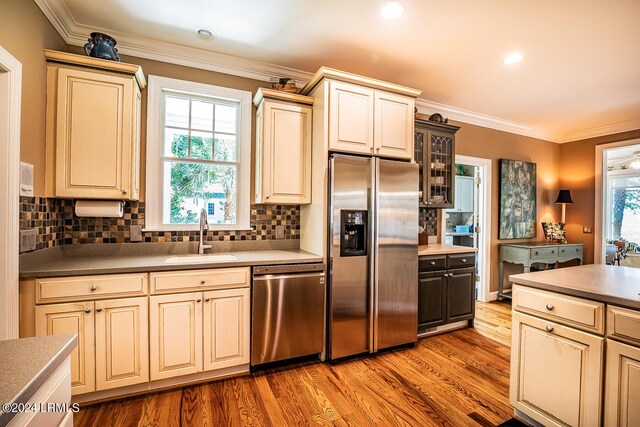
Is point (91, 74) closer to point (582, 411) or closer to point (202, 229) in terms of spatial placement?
point (202, 229)

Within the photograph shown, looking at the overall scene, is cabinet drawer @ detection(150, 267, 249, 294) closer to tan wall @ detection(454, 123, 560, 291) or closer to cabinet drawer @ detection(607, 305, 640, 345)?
cabinet drawer @ detection(607, 305, 640, 345)

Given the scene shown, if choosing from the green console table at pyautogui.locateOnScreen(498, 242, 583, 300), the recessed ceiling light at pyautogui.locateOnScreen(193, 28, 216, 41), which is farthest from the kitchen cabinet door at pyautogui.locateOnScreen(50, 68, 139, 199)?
the green console table at pyautogui.locateOnScreen(498, 242, 583, 300)

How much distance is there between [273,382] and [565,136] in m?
6.04

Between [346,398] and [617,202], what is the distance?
6.19 m

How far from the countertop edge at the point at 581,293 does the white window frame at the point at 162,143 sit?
2.28 m

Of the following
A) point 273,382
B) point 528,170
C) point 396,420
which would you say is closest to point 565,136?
point 528,170

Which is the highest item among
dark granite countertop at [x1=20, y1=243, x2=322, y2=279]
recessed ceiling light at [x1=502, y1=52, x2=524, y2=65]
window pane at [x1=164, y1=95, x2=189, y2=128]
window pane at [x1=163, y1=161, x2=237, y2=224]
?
recessed ceiling light at [x1=502, y1=52, x2=524, y2=65]

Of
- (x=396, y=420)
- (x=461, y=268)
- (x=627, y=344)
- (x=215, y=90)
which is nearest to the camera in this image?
(x=627, y=344)

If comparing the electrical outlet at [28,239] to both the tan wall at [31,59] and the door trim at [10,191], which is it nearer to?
the door trim at [10,191]

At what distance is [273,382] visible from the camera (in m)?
2.28

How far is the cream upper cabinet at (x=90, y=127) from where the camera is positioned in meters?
2.09

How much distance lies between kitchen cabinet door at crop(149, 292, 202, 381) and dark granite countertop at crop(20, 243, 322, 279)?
24 centimetres

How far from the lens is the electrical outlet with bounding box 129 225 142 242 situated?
252 cm

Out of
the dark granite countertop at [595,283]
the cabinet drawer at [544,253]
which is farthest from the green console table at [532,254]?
the dark granite countertop at [595,283]
